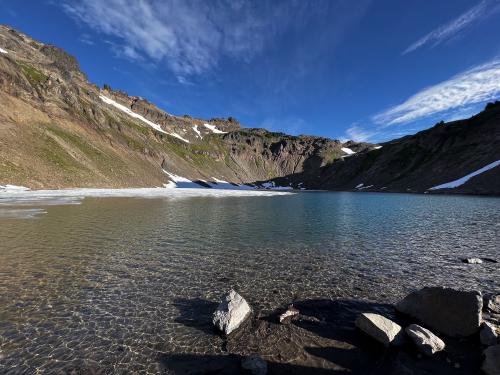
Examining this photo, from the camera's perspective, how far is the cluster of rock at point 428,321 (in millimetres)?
9117

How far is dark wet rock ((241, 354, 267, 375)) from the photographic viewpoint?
8.36m

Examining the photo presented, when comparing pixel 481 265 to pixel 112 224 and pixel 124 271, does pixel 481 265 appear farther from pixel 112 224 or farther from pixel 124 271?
pixel 112 224

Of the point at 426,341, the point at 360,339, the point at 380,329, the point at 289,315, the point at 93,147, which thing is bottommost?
the point at 360,339

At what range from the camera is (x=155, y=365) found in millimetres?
8625

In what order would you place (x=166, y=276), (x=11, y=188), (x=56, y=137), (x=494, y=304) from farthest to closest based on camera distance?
(x=56, y=137), (x=11, y=188), (x=166, y=276), (x=494, y=304)

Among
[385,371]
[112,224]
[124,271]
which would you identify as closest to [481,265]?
[385,371]

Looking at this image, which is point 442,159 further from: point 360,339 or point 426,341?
point 360,339

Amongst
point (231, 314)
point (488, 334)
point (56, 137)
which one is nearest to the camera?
point (488, 334)

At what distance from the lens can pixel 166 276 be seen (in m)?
15.6

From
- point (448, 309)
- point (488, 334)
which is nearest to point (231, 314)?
point (448, 309)

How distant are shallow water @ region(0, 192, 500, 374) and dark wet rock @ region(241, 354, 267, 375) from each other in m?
1.07

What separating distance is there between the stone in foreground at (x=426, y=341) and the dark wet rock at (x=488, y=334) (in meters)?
1.47

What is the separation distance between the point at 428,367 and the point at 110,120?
16564cm

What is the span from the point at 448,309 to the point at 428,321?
33.6 inches
